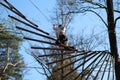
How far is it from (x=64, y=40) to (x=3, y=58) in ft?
77.2

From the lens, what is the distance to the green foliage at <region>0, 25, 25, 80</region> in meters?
→ 33.0

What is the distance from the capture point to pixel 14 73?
36844mm

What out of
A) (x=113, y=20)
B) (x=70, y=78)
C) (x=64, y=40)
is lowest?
(x=70, y=78)

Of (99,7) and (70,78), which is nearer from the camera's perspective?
(99,7)

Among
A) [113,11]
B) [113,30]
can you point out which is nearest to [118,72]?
[113,30]

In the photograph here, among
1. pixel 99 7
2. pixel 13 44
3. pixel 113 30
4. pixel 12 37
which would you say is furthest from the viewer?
pixel 13 44

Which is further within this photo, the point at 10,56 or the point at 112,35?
the point at 10,56

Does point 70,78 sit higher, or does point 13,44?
point 13,44

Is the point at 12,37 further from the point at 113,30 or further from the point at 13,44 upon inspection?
the point at 113,30

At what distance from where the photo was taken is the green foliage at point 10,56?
3303 centimetres

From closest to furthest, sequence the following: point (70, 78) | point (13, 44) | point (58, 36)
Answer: point (58, 36)
point (70, 78)
point (13, 44)

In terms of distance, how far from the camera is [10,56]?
34938 mm

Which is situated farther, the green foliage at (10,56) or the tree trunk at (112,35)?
the green foliage at (10,56)

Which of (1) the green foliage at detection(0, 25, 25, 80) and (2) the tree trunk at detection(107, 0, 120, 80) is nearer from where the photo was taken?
(2) the tree trunk at detection(107, 0, 120, 80)
